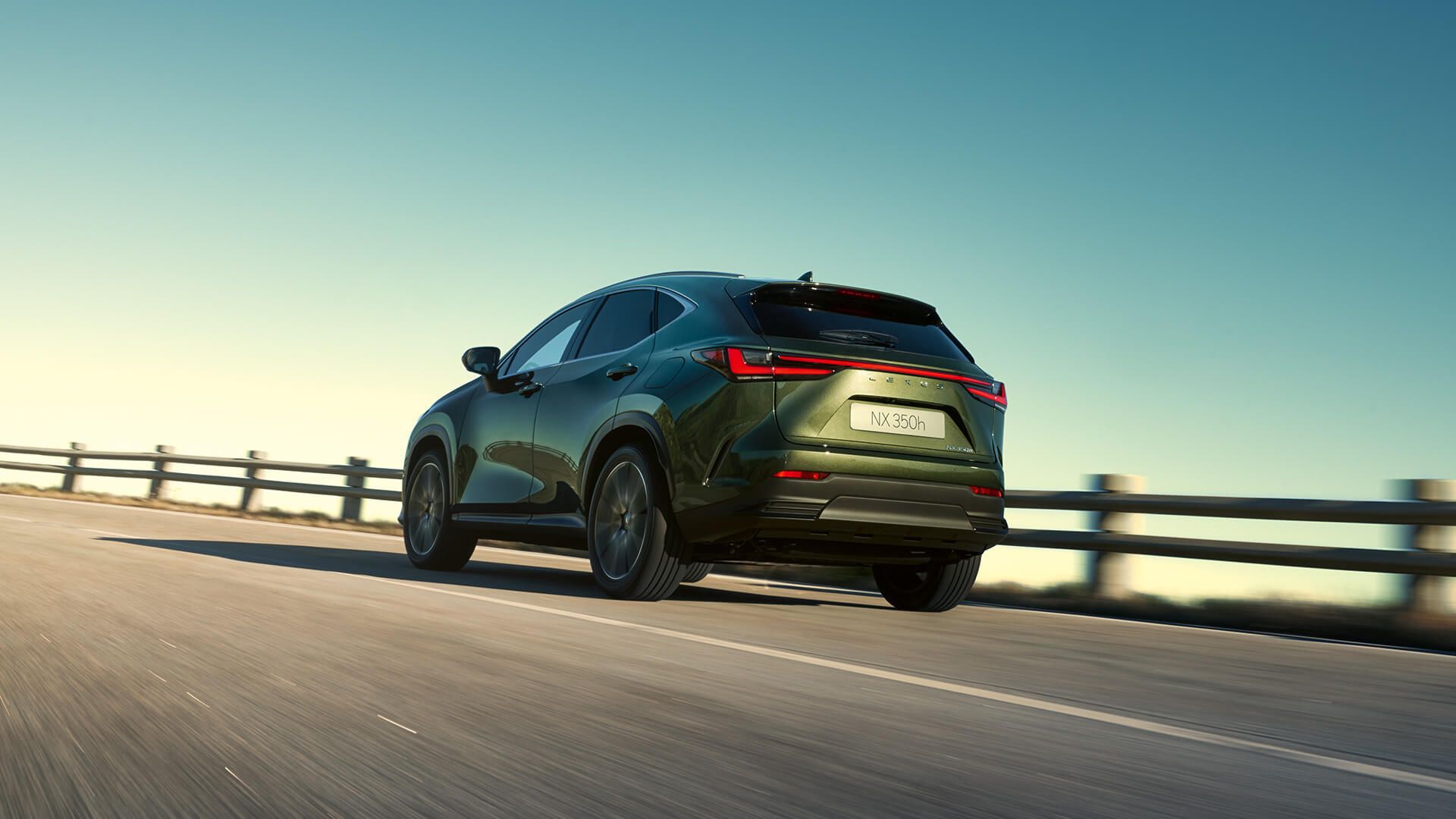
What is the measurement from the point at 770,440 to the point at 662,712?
9.08ft

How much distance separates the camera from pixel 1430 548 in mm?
7695

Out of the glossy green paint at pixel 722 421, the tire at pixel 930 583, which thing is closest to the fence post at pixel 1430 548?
the tire at pixel 930 583

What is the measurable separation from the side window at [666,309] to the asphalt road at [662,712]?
61.7 inches

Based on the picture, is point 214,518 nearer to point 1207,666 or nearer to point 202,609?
point 202,609

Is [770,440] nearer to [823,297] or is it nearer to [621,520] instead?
[823,297]

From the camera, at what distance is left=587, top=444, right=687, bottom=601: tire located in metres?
7.06

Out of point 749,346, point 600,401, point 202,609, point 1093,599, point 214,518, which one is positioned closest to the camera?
point 202,609

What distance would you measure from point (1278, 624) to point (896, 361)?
298cm

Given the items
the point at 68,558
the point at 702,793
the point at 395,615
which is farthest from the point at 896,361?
the point at 68,558

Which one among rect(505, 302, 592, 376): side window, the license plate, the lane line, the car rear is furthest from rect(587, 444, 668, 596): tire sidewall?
rect(505, 302, 592, 376): side window

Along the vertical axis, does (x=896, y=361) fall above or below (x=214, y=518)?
above

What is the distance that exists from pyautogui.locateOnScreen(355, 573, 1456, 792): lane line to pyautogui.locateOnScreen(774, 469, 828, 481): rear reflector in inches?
38.0

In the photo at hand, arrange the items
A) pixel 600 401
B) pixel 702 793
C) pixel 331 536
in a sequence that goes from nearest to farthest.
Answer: pixel 702 793
pixel 600 401
pixel 331 536

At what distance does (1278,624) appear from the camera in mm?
7898
